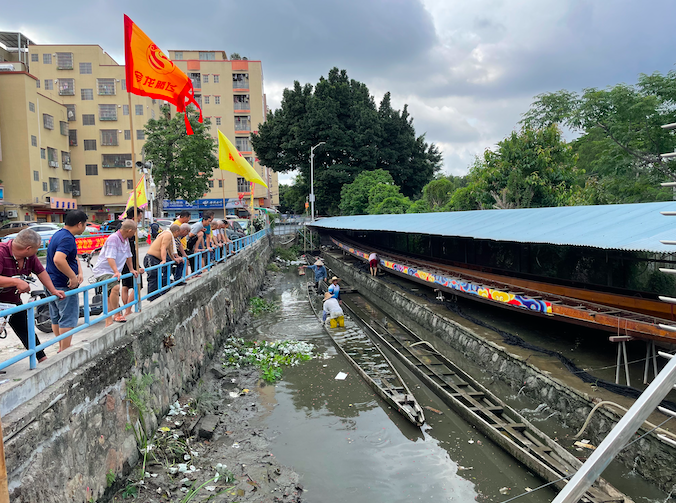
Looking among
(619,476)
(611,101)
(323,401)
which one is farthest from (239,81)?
(619,476)

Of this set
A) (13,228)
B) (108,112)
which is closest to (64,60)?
(108,112)

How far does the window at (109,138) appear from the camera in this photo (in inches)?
1951

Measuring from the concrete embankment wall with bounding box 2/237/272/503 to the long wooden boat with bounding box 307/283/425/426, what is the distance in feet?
13.7

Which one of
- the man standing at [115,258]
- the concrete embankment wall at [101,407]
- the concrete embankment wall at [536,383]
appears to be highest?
the man standing at [115,258]

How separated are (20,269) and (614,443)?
599 centimetres

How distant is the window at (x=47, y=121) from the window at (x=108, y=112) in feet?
18.2

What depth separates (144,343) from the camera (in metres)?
7.16

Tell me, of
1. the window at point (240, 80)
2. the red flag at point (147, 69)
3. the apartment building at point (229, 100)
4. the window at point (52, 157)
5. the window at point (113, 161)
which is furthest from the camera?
the window at point (240, 80)

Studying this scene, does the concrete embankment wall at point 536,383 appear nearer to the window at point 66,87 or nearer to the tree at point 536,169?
the tree at point 536,169

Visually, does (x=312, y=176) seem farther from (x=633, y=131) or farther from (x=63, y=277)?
(x=63, y=277)

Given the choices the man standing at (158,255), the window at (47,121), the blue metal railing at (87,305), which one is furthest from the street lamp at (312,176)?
the man standing at (158,255)

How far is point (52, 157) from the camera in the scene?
44531 mm

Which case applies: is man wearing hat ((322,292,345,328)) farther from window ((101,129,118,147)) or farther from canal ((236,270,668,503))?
window ((101,129,118,147))

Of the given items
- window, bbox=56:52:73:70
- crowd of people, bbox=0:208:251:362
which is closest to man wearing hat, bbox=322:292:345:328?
crowd of people, bbox=0:208:251:362
